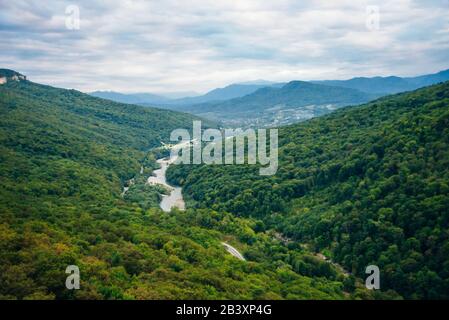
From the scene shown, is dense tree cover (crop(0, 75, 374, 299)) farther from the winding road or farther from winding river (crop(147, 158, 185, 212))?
winding river (crop(147, 158, 185, 212))

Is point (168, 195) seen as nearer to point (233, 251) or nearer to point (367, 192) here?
point (233, 251)

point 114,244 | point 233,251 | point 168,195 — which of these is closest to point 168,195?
point 168,195

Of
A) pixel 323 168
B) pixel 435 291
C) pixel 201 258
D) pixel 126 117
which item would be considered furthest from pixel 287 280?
pixel 126 117

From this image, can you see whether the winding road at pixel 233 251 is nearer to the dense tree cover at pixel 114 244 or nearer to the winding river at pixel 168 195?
the winding river at pixel 168 195

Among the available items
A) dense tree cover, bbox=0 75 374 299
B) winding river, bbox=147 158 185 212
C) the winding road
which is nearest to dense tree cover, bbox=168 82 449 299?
winding river, bbox=147 158 185 212
